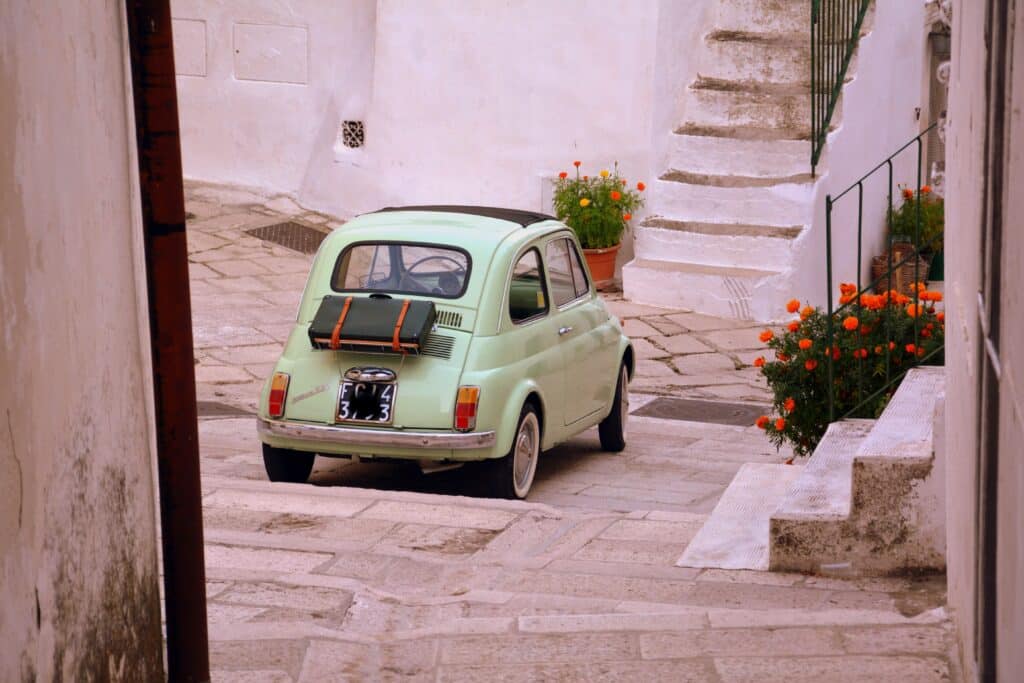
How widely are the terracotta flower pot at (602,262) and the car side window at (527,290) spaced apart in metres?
4.91

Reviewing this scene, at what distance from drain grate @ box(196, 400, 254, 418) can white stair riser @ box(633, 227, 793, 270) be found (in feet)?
14.3

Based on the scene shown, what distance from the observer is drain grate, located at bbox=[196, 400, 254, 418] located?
984cm

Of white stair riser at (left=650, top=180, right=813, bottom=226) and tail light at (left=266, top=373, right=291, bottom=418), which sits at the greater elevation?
white stair riser at (left=650, top=180, right=813, bottom=226)

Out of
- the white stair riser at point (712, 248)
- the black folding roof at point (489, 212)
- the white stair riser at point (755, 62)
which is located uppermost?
the white stair riser at point (755, 62)

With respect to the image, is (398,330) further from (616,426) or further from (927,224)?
(927,224)

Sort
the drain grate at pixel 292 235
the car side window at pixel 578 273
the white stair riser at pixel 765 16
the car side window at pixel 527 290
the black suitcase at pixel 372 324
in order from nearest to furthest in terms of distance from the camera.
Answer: the black suitcase at pixel 372 324 → the car side window at pixel 527 290 → the car side window at pixel 578 273 → the white stair riser at pixel 765 16 → the drain grate at pixel 292 235

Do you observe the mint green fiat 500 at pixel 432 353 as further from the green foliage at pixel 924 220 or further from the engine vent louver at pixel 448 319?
the green foliage at pixel 924 220

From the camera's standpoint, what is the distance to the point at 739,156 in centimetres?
1290

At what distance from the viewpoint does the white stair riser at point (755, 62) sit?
43.6 ft

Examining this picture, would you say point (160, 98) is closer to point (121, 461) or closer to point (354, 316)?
point (121, 461)

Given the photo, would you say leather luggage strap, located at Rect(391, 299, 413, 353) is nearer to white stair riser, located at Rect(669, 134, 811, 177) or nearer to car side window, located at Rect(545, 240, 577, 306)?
car side window, located at Rect(545, 240, 577, 306)

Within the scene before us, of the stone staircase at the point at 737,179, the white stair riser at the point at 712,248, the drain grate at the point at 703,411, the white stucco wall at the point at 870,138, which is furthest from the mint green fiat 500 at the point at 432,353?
Answer: the white stucco wall at the point at 870,138

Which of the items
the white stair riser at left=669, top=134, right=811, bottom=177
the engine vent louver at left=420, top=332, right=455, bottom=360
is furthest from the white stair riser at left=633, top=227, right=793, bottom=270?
the engine vent louver at left=420, top=332, right=455, bottom=360

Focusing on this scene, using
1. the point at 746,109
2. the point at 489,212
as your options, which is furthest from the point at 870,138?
the point at 489,212
